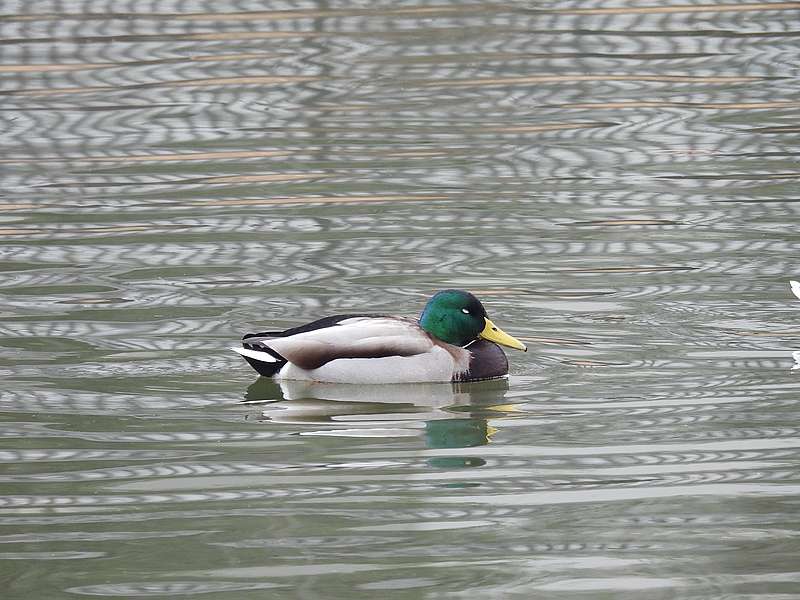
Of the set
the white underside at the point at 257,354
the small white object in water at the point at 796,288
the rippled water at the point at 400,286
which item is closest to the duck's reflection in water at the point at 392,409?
the rippled water at the point at 400,286

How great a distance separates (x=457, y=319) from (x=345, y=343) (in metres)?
0.57

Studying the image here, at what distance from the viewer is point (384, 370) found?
8938 millimetres

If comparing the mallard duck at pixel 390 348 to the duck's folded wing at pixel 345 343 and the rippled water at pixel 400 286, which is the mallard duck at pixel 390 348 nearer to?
the duck's folded wing at pixel 345 343

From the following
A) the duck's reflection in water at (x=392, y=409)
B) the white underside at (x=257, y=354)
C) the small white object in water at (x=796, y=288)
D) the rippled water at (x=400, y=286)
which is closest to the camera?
the rippled water at (x=400, y=286)

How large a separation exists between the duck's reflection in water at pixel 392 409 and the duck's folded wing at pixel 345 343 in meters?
0.15

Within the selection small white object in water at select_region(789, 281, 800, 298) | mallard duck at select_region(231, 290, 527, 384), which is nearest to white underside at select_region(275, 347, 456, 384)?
mallard duck at select_region(231, 290, 527, 384)

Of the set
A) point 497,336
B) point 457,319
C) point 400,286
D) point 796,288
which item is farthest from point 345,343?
point 796,288

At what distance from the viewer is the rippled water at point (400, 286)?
646 centimetres

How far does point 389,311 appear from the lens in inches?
392

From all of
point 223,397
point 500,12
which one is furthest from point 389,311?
point 500,12

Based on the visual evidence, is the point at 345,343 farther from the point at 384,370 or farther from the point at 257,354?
the point at 257,354

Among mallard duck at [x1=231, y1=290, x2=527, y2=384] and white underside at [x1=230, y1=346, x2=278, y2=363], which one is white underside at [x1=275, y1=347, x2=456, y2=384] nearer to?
mallard duck at [x1=231, y1=290, x2=527, y2=384]

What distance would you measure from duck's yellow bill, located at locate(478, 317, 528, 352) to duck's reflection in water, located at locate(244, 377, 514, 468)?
18 cm

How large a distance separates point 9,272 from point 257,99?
15.6 ft
